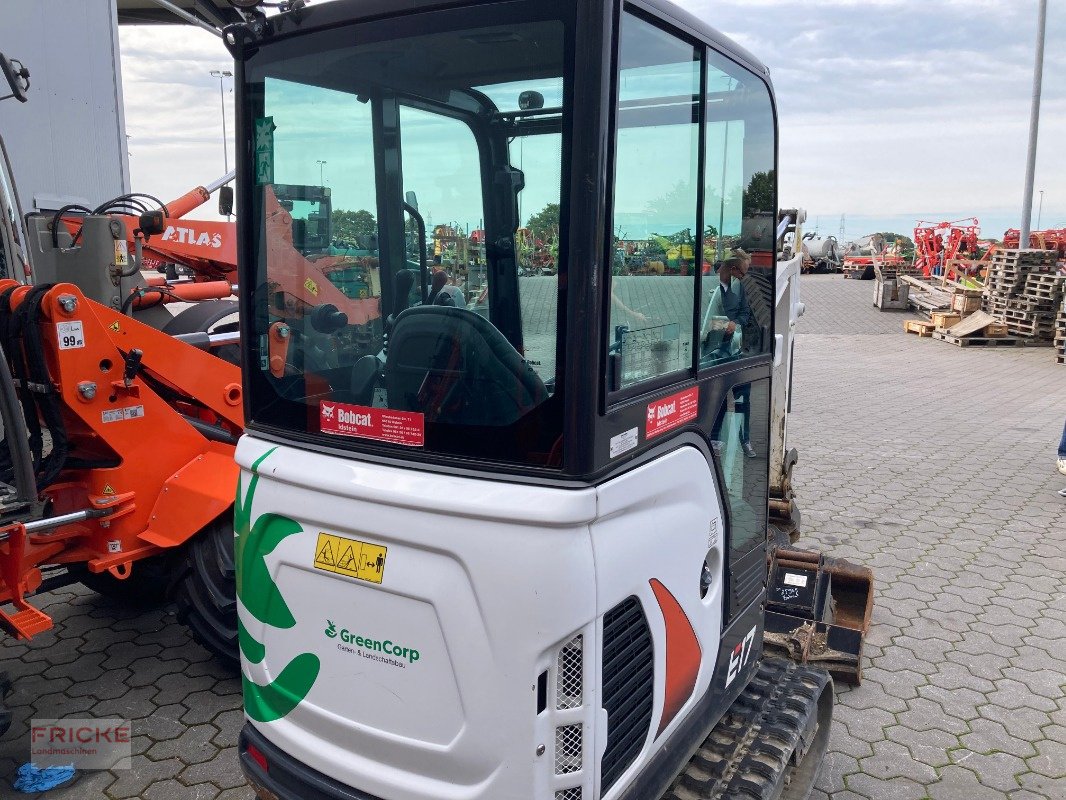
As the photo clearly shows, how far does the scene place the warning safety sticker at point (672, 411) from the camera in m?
2.00

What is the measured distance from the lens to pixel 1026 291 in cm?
1512

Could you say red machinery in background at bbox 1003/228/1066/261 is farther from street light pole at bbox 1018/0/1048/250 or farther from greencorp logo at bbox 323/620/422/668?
greencorp logo at bbox 323/620/422/668

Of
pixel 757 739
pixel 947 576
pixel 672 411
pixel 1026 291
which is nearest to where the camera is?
pixel 672 411

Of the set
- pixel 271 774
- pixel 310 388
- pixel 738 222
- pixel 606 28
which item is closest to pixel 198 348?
pixel 310 388

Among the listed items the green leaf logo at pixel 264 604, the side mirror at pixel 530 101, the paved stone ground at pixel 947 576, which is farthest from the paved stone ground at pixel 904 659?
the side mirror at pixel 530 101

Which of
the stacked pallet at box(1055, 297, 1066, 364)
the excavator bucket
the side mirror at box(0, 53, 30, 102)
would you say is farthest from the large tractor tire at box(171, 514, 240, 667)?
the stacked pallet at box(1055, 297, 1066, 364)

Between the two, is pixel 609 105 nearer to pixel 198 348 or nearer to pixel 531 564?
pixel 531 564

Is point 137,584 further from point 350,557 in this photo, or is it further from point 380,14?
point 380,14

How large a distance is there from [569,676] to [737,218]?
140 cm

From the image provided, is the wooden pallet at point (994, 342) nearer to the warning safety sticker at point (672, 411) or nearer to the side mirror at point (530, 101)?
the warning safety sticker at point (672, 411)

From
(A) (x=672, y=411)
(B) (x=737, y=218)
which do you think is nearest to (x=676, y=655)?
(A) (x=672, y=411)

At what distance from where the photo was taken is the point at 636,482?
1.92 m

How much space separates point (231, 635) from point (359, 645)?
1.87 m

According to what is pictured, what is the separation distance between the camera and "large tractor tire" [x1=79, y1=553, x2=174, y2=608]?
4215mm
